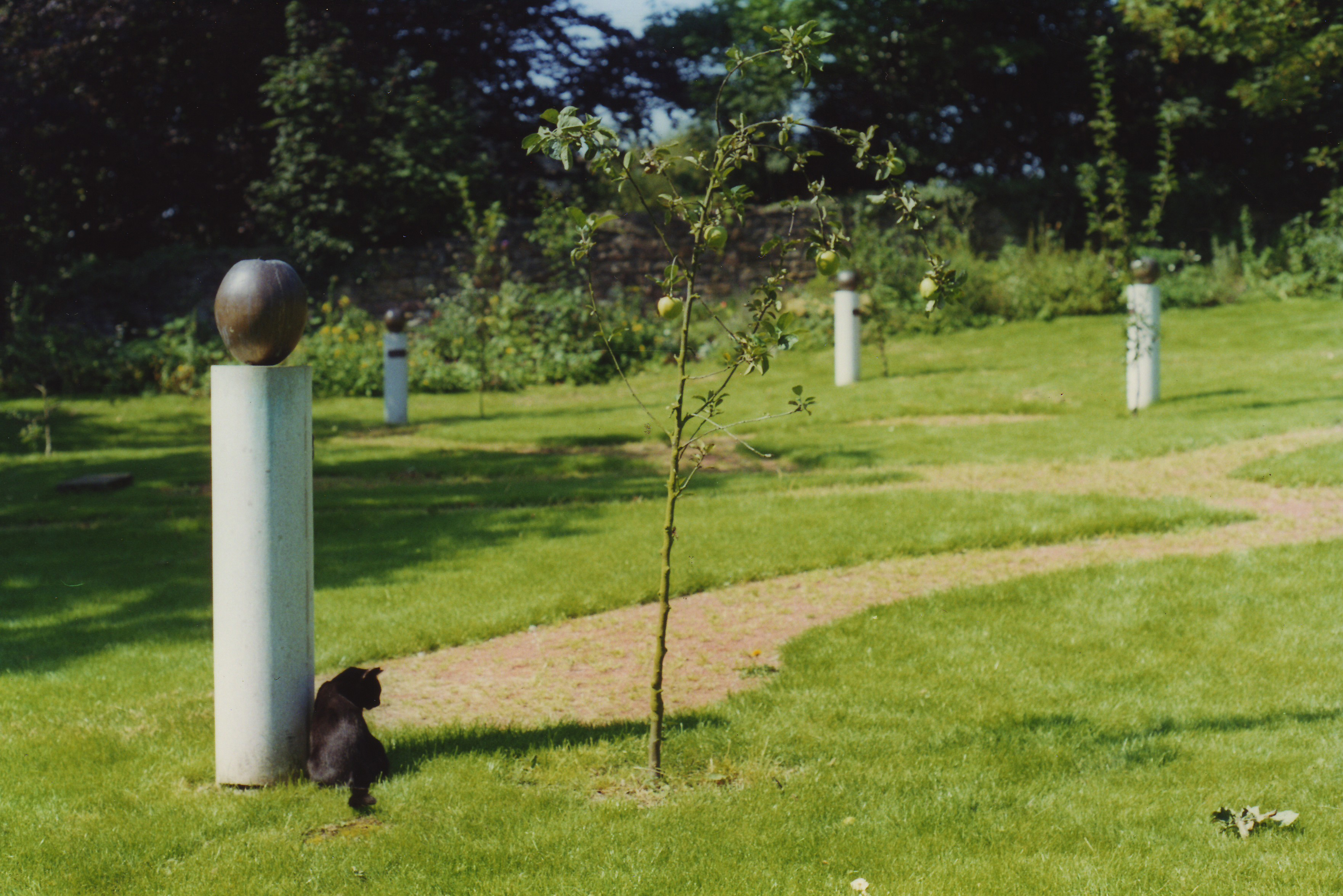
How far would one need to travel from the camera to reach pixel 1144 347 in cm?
1019

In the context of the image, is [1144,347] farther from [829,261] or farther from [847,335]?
[829,261]

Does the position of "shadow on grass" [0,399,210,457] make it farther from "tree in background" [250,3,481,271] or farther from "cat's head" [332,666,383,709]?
"cat's head" [332,666,383,709]

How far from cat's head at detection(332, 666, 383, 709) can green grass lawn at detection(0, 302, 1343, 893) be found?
0.24 meters

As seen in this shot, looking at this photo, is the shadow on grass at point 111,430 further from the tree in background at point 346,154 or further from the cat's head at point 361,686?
the cat's head at point 361,686

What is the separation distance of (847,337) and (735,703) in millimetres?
9199

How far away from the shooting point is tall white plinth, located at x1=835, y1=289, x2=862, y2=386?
503 inches

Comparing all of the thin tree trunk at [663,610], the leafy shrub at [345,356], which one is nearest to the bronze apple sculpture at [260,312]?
→ the thin tree trunk at [663,610]

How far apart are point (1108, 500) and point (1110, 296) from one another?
10.7m

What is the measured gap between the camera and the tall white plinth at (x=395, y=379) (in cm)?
1214

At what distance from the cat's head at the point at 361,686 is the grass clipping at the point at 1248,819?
238cm

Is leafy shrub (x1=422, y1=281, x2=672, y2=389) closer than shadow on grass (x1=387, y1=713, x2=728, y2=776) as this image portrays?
No

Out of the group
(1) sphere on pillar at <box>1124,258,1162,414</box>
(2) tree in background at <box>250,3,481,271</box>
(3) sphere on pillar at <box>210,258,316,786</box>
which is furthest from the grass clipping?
(2) tree in background at <box>250,3,481,271</box>

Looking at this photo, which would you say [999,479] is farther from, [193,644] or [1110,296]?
[1110,296]

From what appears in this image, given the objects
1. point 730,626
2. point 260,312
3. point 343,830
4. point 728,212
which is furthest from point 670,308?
point 730,626
